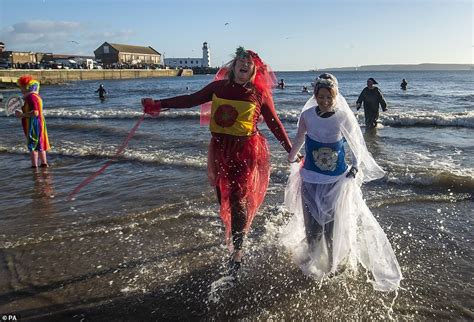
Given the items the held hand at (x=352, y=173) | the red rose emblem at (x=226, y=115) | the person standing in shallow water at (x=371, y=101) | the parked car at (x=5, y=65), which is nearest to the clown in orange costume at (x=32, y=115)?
the red rose emblem at (x=226, y=115)

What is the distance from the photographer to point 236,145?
11.9 ft

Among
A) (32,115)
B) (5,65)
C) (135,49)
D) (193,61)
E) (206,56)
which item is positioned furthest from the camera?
(193,61)

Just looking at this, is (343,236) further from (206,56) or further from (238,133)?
(206,56)

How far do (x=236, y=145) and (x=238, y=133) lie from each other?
0.38 ft

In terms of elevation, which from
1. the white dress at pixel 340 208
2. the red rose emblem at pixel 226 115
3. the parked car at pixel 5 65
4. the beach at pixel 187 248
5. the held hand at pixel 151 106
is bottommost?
the beach at pixel 187 248

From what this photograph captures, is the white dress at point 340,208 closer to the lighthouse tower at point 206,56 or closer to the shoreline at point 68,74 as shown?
the shoreline at point 68,74

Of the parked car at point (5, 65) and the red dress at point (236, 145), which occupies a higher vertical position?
the parked car at point (5, 65)

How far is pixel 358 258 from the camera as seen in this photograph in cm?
A: 377

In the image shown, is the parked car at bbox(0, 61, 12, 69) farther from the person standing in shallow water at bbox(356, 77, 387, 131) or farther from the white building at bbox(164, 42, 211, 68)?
the white building at bbox(164, 42, 211, 68)

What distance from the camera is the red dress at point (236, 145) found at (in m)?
3.59

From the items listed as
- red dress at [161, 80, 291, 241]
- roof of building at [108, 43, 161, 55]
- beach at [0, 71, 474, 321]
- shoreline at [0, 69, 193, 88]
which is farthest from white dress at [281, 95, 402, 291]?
roof of building at [108, 43, 161, 55]

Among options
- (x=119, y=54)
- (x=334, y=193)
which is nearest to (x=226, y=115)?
(x=334, y=193)

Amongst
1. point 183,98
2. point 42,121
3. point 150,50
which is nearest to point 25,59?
point 150,50

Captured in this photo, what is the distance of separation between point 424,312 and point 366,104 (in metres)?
10.0
